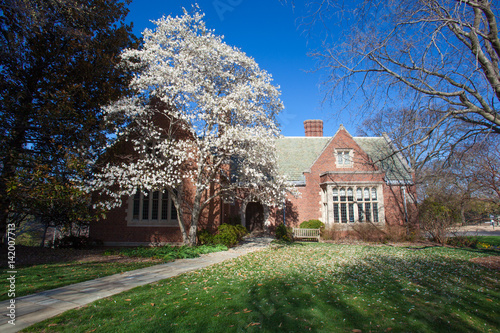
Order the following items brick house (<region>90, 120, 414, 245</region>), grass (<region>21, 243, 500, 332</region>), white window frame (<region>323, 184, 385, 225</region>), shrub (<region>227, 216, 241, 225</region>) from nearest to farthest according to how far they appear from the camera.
Result: grass (<region>21, 243, 500, 332</region>) < brick house (<region>90, 120, 414, 245</region>) < white window frame (<region>323, 184, 385, 225</region>) < shrub (<region>227, 216, 241, 225</region>)

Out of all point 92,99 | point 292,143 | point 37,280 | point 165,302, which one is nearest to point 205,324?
point 165,302

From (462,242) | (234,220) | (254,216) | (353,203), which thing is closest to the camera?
(462,242)

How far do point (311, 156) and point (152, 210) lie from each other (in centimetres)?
1450

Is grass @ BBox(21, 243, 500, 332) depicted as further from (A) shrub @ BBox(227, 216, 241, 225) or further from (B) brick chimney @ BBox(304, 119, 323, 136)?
(B) brick chimney @ BBox(304, 119, 323, 136)

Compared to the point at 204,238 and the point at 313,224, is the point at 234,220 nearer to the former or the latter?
the point at 313,224

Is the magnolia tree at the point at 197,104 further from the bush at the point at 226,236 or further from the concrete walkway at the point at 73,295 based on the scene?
the concrete walkway at the point at 73,295

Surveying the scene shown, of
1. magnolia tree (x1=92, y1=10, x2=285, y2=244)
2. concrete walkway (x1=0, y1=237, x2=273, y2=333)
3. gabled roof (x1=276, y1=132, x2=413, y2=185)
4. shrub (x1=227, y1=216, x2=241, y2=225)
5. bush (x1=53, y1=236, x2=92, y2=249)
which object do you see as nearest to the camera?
concrete walkway (x1=0, y1=237, x2=273, y2=333)

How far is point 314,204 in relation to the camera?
843 inches

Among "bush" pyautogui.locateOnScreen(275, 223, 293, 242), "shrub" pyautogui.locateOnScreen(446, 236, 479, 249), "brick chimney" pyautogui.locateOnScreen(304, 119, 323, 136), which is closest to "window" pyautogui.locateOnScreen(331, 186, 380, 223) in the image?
"bush" pyautogui.locateOnScreen(275, 223, 293, 242)

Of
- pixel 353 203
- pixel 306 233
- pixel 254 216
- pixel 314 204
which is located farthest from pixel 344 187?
pixel 254 216

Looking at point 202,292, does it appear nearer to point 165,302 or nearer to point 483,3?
point 165,302

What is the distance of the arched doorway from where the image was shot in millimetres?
23781

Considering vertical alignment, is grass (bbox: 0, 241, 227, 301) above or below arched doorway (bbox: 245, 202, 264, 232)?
below

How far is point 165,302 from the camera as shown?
5.12 metres
